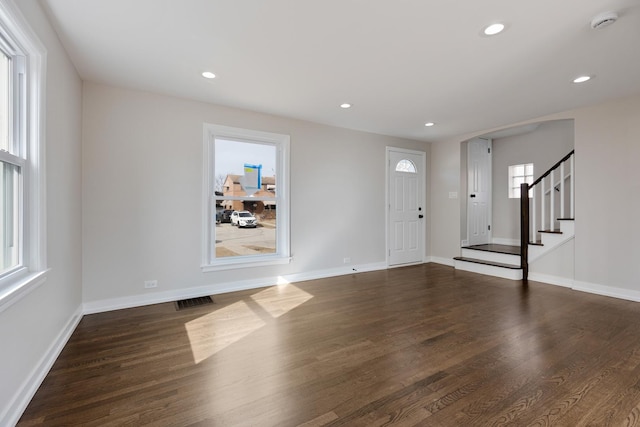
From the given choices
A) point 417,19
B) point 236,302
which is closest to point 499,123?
point 417,19

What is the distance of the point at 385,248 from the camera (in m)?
5.68

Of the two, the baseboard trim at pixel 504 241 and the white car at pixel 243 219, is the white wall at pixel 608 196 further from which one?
the white car at pixel 243 219

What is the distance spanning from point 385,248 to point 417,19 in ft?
13.5

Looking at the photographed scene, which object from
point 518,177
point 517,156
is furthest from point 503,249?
point 517,156

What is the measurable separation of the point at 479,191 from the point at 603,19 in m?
4.46

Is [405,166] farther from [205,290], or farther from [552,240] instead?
[205,290]

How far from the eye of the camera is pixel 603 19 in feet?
6.97

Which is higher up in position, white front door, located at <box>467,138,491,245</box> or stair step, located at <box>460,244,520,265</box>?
white front door, located at <box>467,138,491,245</box>

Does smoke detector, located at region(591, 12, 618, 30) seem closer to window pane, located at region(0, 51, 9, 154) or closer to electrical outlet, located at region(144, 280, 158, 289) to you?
window pane, located at region(0, 51, 9, 154)

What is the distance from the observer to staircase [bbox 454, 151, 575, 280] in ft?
14.5

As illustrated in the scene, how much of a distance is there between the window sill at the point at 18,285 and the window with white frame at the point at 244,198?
201cm

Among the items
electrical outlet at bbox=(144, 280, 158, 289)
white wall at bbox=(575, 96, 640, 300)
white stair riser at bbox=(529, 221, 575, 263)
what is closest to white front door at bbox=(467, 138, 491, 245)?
white stair riser at bbox=(529, 221, 575, 263)

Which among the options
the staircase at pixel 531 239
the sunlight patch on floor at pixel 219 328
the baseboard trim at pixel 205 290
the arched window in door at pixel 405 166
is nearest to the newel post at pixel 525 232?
the staircase at pixel 531 239

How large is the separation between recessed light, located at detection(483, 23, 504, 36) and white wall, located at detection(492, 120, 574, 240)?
4.18m
